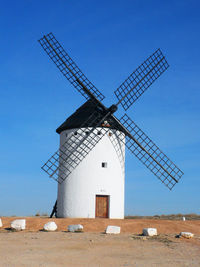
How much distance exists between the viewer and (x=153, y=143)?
846 inches

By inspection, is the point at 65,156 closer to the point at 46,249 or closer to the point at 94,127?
the point at 94,127

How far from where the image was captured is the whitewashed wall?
2073 cm

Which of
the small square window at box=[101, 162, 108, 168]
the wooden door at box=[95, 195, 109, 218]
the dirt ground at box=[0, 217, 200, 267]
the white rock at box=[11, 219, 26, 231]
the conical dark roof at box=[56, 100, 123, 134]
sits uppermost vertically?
the conical dark roof at box=[56, 100, 123, 134]

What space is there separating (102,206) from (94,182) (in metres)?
1.48

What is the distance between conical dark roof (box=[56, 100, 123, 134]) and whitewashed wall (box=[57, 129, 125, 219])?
0.50 metres

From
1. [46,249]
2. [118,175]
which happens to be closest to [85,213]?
[118,175]

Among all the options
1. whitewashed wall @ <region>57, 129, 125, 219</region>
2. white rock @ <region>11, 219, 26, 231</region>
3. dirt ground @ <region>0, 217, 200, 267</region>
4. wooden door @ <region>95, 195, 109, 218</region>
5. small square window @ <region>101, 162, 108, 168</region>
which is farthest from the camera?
small square window @ <region>101, 162, 108, 168</region>

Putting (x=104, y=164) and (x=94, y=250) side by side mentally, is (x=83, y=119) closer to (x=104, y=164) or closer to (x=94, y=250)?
(x=104, y=164)

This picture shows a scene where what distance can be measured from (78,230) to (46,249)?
14.5ft

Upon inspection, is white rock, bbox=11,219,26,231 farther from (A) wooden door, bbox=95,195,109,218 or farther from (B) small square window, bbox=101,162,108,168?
(B) small square window, bbox=101,162,108,168

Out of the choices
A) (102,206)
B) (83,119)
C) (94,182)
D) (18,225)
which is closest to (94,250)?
(18,225)

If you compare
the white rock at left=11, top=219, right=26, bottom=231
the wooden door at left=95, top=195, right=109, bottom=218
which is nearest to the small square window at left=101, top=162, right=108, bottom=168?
the wooden door at left=95, top=195, right=109, bottom=218

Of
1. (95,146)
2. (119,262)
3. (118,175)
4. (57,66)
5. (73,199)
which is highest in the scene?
(57,66)

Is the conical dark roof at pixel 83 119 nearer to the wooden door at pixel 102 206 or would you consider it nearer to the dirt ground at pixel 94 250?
the wooden door at pixel 102 206
